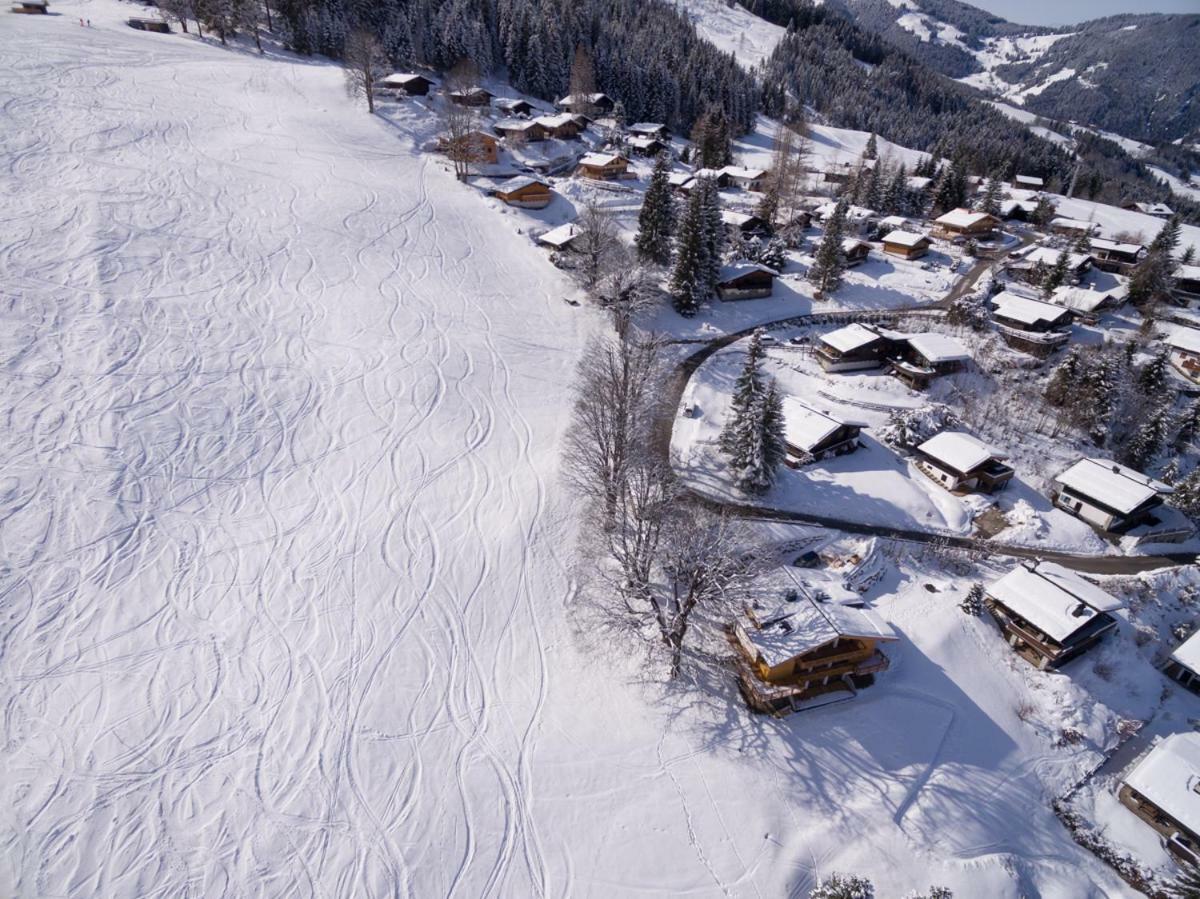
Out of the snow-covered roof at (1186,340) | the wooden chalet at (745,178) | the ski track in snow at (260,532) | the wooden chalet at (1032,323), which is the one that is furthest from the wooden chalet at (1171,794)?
the wooden chalet at (745,178)

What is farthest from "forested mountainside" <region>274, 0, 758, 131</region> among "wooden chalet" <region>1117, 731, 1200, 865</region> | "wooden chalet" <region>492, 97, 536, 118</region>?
"wooden chalet" <region>1117, 731, 1200, 865</region>

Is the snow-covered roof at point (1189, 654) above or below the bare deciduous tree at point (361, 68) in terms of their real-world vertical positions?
below

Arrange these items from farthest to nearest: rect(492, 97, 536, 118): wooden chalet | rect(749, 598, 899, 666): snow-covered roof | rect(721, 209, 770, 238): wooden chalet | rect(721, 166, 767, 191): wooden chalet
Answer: rect(492, 97, 536, 118): wooden chalet
rect(721, 166, 767, 191): wooden chalet
rect(721, 209, 770, 238): wooden chalet
rect(749, 598, 899, 666): snow-covered roof

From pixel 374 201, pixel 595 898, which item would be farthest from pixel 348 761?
pixel 374 201

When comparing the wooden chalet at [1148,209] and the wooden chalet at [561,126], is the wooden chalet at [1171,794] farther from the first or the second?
the wooden chalet at [1148,209]

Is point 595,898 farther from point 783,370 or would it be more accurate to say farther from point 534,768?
point 783,370

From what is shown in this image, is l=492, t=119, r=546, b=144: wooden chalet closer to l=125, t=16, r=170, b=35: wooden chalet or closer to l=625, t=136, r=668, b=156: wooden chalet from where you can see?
l=625, t=136, r=668, b=156: wooden chalet
